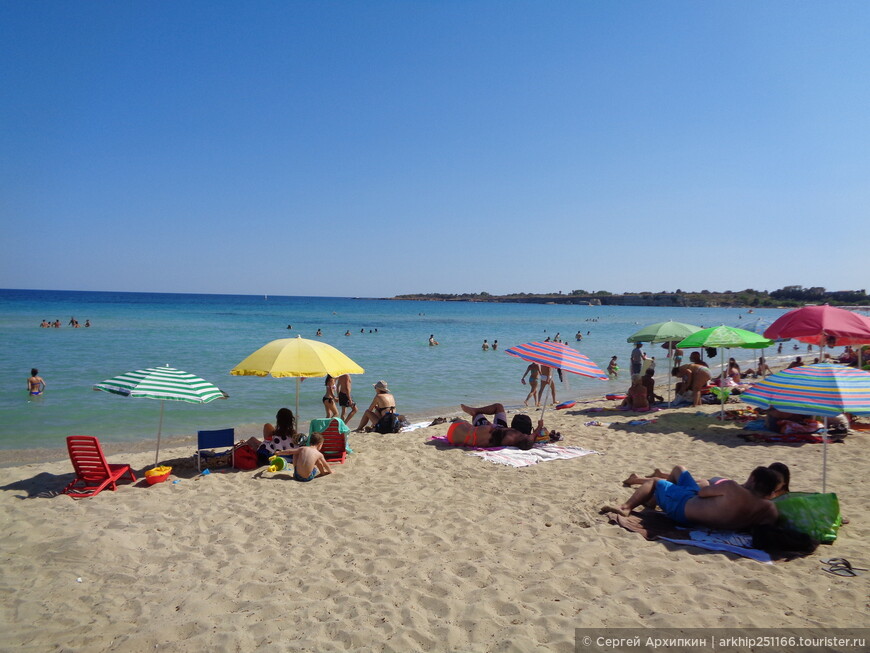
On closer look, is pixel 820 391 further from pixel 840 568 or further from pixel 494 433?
pixel 494 433

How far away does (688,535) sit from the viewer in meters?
4.84

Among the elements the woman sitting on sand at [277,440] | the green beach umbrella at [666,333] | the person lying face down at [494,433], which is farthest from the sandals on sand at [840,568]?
the green beach umbrella at [666,333]

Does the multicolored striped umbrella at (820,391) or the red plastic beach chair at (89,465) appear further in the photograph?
the red plastic beach chair at (89,465)

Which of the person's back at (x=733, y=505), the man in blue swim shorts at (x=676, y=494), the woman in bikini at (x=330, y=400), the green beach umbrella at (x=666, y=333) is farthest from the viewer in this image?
the green beach umbrella at (x=666, y=333)

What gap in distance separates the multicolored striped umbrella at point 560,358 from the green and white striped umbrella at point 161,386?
4467 mm

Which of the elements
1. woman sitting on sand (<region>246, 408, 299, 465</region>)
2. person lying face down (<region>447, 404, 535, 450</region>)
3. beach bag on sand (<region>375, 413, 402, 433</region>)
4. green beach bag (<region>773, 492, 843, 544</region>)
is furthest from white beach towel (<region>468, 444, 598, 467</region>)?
green beach bag (<region>773, 492, 843, 544</region>)

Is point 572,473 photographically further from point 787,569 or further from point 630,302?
point 630,302

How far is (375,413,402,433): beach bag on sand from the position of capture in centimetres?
987

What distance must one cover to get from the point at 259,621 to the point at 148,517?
2.67 metres

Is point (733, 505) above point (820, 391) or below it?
below

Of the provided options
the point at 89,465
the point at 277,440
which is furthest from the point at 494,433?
the point at 89,465

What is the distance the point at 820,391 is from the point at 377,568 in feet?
14.5

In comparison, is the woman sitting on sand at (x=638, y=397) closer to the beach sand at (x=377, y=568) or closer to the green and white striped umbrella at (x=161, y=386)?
the beach sand at (x=377, y=568)

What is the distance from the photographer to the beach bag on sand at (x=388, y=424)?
32.4 feet
